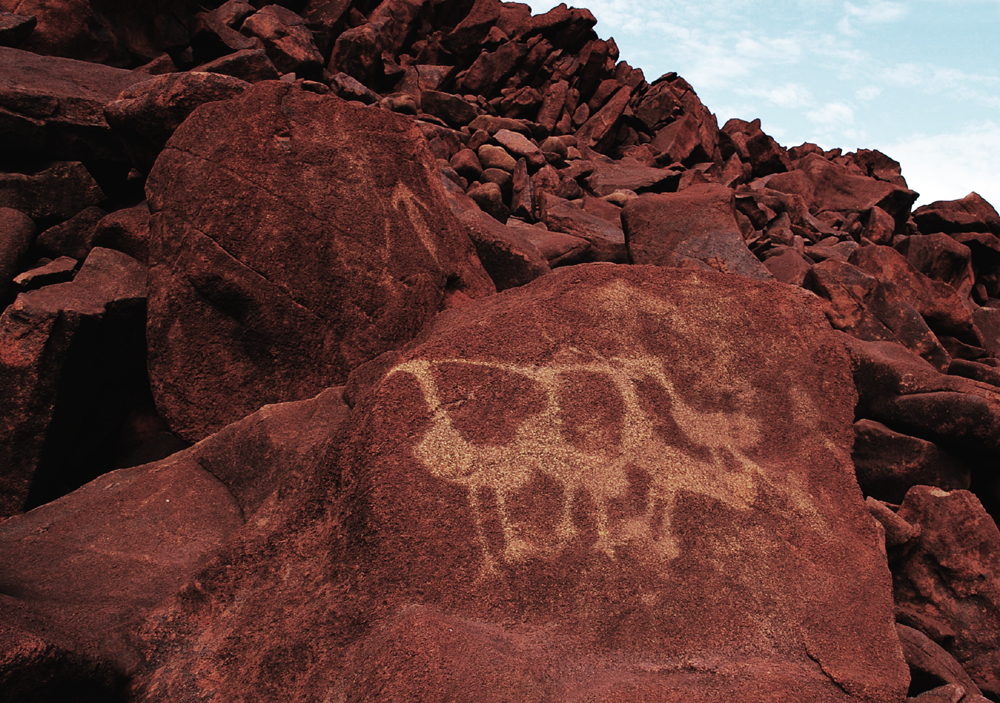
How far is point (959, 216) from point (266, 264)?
30.5 feet

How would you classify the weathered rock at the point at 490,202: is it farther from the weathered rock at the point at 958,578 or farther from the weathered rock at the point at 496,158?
the weathered rock at the point at 958,578

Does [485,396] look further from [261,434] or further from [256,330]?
[256,330]

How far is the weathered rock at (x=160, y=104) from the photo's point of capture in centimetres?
300

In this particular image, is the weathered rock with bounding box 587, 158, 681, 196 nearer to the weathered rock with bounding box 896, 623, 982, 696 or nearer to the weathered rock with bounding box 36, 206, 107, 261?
the weathered rock with bounding box 36, 206, 107, 261

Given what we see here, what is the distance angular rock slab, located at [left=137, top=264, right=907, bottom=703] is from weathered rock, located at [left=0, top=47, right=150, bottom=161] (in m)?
2.56

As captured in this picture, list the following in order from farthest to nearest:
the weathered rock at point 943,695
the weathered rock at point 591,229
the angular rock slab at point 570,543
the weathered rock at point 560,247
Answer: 1. the weathered rock at point 591,229
2. the weathered rock at point 560,247
3. the weathered rock at point 943,695
4. the angular rock slab at point 570,543

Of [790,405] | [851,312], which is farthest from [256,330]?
[851,312]

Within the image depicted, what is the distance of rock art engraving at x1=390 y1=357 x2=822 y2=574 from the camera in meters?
1.62

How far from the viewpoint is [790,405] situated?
75.5 inches

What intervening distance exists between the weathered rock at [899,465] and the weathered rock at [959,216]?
7.25 meters

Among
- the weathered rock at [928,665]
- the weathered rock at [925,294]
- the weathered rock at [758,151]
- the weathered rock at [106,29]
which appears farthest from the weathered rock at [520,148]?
the weathered rock at [928,665]

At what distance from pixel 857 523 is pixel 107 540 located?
1912 mm

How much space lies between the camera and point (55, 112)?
341cm

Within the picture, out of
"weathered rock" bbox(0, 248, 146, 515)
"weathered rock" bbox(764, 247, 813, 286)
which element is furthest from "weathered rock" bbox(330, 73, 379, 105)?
"weathered rock" bbox(0, 248, 146, 515)
